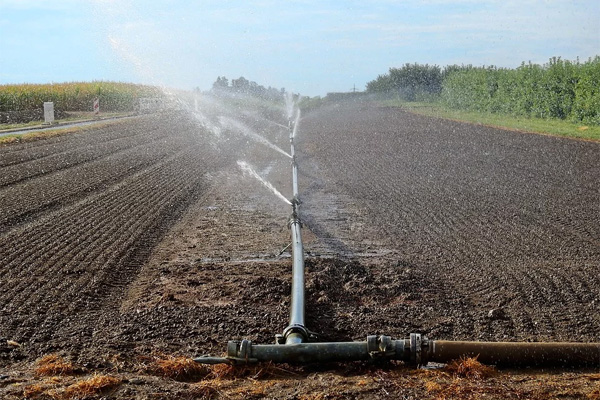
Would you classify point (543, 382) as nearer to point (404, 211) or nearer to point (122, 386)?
point (122, 386)

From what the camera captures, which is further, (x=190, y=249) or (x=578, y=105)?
(x=578, y=105)

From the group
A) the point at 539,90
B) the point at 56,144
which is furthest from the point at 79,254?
the point at 539,90

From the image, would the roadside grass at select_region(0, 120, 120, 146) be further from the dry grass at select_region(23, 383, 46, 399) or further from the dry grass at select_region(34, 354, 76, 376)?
the dry grass at select_region(23, 383, 46, 399)

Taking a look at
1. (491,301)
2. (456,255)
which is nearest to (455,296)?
(491,301)

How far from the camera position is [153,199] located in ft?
41.4

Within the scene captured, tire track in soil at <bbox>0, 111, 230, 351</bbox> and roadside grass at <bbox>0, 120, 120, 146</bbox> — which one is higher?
roadside grass at <bbox>0, 120, 120, 146</bbox>

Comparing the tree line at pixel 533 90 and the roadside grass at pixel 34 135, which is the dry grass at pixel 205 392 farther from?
the tree line at pixel 533 90

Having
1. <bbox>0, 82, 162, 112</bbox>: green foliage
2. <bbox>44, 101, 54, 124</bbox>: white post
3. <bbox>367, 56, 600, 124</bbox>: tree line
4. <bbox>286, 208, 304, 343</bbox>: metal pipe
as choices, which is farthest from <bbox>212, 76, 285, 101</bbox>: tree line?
<bbox>286, 208, 304, 343</bbox>: metal pipe

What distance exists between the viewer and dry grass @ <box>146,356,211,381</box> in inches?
175

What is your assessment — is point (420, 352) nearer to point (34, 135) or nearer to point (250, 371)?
point (250, 371)

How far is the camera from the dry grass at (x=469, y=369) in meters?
4.26

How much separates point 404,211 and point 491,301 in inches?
191

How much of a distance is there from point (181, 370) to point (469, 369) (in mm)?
1815

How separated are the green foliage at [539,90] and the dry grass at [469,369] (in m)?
27.4
